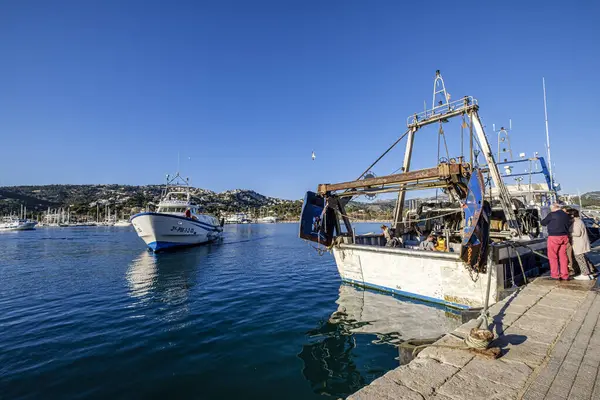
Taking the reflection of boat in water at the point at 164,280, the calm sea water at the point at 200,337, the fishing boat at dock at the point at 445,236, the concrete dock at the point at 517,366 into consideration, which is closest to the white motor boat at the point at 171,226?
the reflection of boat in water at the point at 164,280

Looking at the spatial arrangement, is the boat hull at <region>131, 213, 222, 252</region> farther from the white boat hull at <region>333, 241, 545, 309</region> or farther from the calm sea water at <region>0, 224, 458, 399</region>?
the white boat hull at <region>333, 241, 545, 309</region>

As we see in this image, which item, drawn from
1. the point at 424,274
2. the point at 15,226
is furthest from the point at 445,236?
the point at 15,226

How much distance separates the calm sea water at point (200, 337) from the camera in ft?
18.0

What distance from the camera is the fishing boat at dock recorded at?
8.46 meters

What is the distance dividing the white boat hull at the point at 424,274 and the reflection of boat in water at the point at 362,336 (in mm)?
452

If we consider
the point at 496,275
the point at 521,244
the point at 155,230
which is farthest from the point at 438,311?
the point at 155,230

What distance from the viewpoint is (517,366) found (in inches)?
145

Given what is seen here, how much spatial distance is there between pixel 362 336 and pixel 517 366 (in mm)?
4358

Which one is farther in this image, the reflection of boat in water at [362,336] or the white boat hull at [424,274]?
the white boat hull at [424,274]

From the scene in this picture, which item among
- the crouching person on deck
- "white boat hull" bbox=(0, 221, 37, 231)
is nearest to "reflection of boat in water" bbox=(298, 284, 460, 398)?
the crouching person on deck

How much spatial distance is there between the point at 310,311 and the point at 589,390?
7643mm

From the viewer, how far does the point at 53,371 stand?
602 centimetres

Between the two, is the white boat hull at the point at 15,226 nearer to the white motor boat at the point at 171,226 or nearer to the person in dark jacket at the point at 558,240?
the white motor boat at the point at 171,226

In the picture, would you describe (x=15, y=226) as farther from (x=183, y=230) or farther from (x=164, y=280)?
(x=164, y=280)
